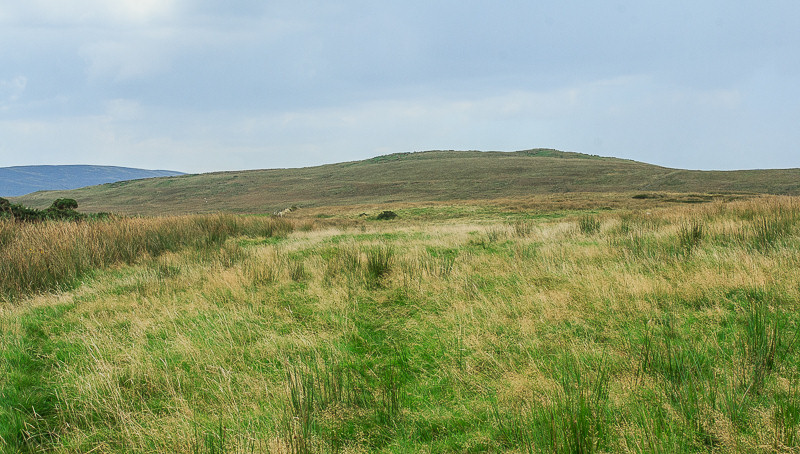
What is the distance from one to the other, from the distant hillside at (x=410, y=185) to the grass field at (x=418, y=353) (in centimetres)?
4774

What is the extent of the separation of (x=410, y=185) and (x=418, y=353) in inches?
2685

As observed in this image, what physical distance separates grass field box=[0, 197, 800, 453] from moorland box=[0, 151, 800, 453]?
0.02 meters

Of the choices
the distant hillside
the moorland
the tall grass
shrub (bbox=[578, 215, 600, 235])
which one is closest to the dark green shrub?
the tall grass

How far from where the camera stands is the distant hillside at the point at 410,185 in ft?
184

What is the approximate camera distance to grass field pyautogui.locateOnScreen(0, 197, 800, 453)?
2.86m

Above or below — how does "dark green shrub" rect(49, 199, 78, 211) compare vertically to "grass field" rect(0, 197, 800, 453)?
above

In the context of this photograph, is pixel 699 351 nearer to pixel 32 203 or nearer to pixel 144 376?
pixel 144 376

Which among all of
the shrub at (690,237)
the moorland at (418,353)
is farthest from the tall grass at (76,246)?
the shrub at (690,237)

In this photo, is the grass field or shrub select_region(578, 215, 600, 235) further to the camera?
shrub select_region(578, 215, 600, 235)

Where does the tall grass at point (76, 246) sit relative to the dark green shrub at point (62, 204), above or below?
below

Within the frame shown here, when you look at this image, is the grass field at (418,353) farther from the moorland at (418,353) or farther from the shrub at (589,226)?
the shrub at (589,226)

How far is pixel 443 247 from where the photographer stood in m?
11.2

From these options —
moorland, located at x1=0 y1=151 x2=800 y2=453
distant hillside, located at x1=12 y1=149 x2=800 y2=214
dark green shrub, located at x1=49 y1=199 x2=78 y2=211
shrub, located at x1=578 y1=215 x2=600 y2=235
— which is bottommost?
moorland, located at x1=0 y1=151 x2=800 y2=453

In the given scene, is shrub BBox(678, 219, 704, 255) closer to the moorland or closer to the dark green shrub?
the moorland
